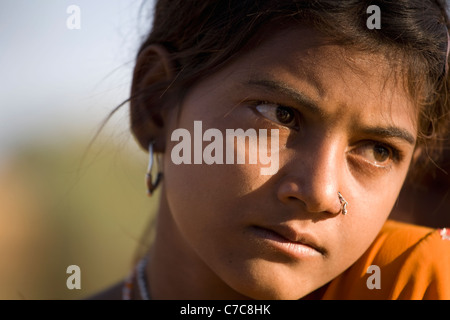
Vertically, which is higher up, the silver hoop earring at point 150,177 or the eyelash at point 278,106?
the eyelash at point 278,106

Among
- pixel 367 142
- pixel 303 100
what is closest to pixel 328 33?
pixel 303 100

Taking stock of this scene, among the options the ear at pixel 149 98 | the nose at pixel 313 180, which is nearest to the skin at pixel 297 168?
the nose at pixel 313 180

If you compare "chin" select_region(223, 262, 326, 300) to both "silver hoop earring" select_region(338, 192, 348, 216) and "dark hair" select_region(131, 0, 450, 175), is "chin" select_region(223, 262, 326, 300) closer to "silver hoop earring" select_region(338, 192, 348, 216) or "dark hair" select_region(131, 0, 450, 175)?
"silver hoop earring" select_region(338, 192, 348, 216)

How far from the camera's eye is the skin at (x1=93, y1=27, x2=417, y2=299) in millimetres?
1304

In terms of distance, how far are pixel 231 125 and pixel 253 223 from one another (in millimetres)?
243

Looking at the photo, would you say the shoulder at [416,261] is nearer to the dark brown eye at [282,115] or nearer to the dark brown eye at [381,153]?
the dark brown eye at [381,153]

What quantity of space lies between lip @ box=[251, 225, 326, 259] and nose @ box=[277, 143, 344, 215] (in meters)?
0.07

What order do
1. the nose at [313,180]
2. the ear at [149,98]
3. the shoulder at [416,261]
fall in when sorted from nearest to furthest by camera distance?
1. the nose at [313,180]
2. the shoulder at [416,261]
3. the ear at [149,98]

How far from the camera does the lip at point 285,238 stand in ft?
4.30

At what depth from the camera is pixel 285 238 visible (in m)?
1.33

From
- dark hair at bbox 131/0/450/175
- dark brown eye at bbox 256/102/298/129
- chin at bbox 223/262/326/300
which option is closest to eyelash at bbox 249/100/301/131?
dark brown eye at bbox 256/102/298/129

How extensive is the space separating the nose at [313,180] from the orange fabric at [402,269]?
0.26 metres

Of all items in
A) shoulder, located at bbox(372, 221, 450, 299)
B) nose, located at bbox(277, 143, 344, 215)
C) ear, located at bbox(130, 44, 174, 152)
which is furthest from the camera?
ear, located at bbox(130, 44, 174, 152)
